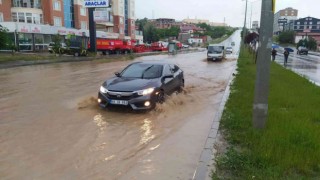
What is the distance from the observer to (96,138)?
22.5 ft

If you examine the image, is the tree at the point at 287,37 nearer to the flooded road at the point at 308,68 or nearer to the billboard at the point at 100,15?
the flooded road at the point at 308,68

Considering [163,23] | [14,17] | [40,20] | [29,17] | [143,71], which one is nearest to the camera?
[143,71]

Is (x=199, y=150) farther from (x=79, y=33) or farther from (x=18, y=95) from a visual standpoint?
(x=79, y=33)

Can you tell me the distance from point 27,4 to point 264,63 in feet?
171

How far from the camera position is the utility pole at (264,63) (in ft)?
20.5

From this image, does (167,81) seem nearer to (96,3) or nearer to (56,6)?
(96,3)

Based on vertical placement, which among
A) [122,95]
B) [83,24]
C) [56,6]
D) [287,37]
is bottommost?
[122,95]

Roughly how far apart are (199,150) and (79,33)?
5486 centimetres

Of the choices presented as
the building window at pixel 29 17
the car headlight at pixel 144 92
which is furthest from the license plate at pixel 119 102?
the building window at pixel 29 17

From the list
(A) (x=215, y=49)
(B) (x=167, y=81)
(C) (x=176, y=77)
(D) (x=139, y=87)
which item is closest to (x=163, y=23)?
(A) (x=215, y=49)

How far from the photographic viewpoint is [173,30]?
5650 inches

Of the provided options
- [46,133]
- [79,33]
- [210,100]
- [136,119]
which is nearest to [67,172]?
[46,133]

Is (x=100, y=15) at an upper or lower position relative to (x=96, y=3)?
lower

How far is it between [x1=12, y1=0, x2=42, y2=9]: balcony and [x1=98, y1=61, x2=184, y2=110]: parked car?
45.9m
